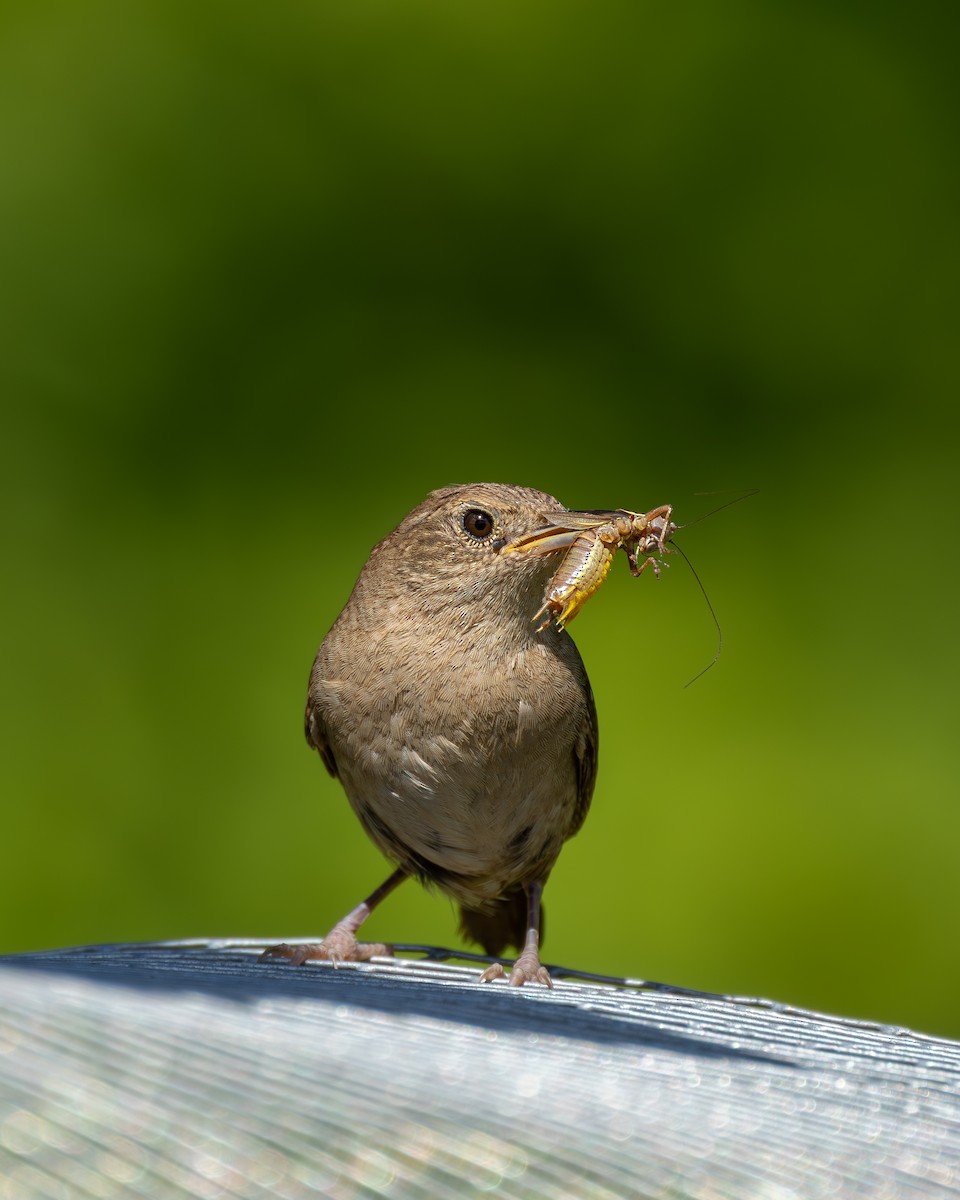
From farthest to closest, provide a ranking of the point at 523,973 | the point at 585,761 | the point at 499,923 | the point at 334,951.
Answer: the point at 499,923, the point at 585,761, the point at 334,951, the point at 523,973

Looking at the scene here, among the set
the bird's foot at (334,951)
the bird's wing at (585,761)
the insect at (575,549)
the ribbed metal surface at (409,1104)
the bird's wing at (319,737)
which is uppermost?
the insect at (575,549)

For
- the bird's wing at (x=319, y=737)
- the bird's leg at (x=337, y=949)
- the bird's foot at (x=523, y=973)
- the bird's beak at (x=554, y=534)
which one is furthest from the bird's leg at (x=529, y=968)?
the bird's beak at (x=554, y=534)

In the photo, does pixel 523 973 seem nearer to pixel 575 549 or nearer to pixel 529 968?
pixel 529 968

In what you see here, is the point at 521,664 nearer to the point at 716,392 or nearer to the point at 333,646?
the point at 333,646

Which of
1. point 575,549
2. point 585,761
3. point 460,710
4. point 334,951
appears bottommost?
point 334,951

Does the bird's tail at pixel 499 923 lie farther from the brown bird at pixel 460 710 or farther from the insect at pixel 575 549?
the insect at pixel 575 549

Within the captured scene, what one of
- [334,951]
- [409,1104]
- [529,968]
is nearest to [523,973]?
[529,968]
